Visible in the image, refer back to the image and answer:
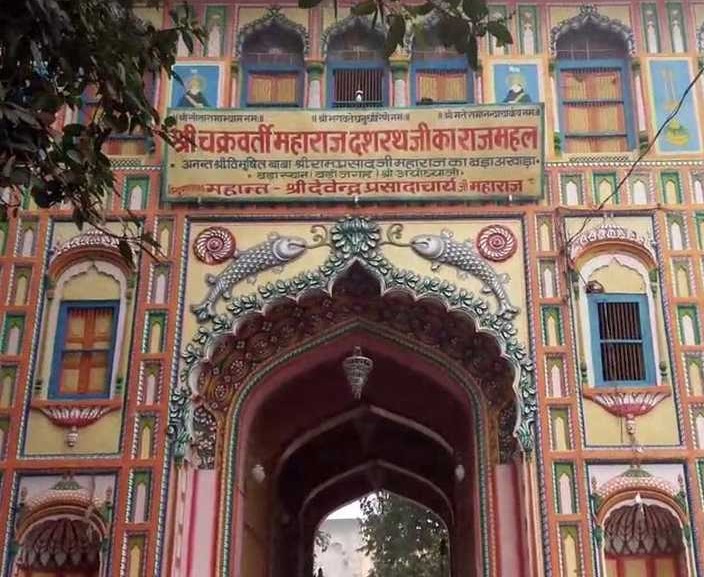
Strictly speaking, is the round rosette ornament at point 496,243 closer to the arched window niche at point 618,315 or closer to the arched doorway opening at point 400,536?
the arched window niche at point 618,315

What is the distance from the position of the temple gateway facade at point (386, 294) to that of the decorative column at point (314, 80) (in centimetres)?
3

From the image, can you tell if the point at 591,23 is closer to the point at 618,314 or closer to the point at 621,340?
the point at 618,314

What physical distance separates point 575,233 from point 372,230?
1.99 m

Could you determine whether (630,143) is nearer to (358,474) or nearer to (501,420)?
(501,420)

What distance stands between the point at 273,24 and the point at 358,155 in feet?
6.56

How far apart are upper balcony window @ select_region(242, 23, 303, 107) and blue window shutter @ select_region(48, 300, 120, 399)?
263 cm

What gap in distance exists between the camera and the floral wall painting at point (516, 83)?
1092cm

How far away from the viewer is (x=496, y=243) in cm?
1037

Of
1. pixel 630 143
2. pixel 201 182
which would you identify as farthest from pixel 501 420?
pixel 201 182

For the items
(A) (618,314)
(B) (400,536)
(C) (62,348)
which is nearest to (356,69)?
(A) (618,314)

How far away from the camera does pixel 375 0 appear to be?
17.8ft

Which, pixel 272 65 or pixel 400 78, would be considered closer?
pixel 400 78

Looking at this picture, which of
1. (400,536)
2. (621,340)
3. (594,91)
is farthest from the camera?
(400,536)

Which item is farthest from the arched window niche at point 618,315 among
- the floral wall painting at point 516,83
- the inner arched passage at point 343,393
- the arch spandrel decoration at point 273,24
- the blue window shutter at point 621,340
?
the arch spandrel decoration at point 273,24
